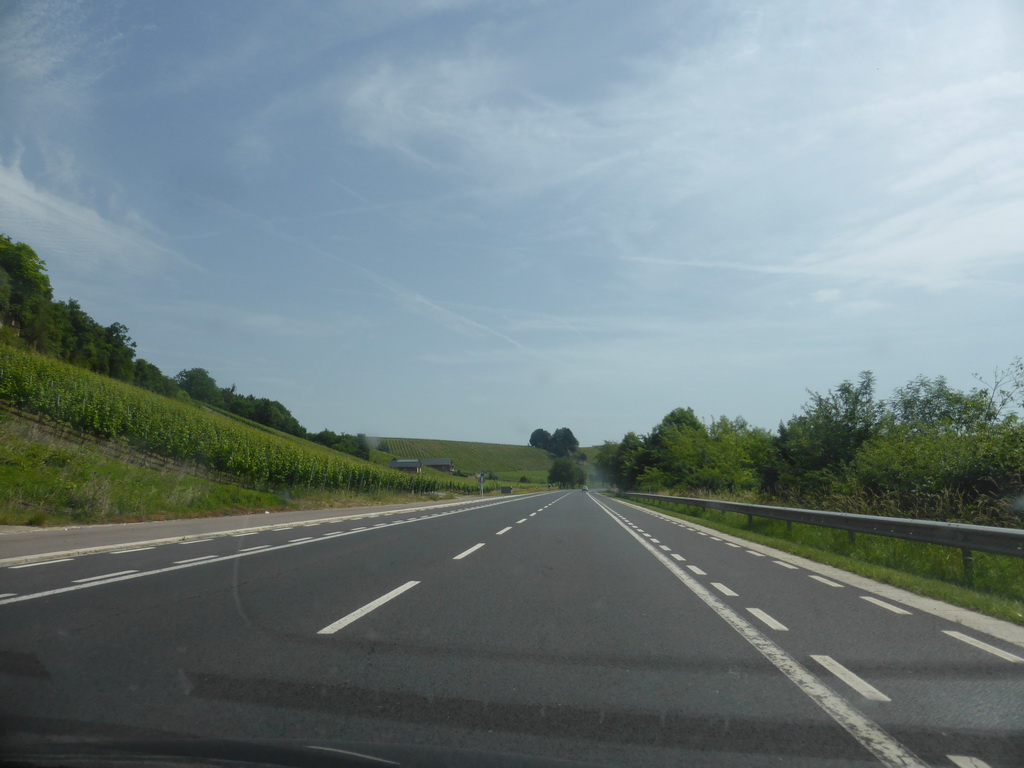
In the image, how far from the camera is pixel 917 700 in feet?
16.1

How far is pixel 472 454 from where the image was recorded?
6535 inches

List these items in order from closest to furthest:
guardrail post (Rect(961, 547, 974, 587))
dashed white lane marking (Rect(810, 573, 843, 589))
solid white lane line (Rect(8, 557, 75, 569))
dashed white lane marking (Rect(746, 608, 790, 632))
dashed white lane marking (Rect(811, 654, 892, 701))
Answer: dashed white lane marking (Rect(811, 654, 892, 701)), dashed white lane marking (Rect(746, 608, 790, 632)), solid white lane line (Rect(8, 557, 75, 569)), dashed white lane marking (Rect(810, 573, 843, 589)), guardrail post (Rect(961, 547, 974, 587))

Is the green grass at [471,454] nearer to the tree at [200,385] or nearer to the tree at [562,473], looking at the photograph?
the tree at [562,473]

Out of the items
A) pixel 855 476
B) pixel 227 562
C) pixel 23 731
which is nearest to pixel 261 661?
pixel 23 731

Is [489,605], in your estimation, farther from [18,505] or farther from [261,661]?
[18,505]

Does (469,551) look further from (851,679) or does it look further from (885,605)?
(851,679)

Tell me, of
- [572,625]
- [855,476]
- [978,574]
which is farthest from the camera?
[855,476]

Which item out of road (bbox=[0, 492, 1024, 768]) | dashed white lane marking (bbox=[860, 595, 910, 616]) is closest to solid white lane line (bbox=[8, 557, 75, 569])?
road (bbox=[0, 492, 1024, 768])

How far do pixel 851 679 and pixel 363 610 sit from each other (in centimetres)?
479

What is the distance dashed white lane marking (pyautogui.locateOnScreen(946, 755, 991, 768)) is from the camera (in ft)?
12.4

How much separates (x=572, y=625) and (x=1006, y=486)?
13871 mm

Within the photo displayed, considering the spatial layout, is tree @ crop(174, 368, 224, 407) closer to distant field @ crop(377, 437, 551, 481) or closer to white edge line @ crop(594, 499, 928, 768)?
distant field @ crop(377, 437, 551, 481)

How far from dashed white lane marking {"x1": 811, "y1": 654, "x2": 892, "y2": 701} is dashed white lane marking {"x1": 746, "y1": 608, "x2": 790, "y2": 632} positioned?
1127 millimetres

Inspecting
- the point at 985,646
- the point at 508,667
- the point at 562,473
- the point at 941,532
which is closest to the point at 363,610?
the point at 508,667
